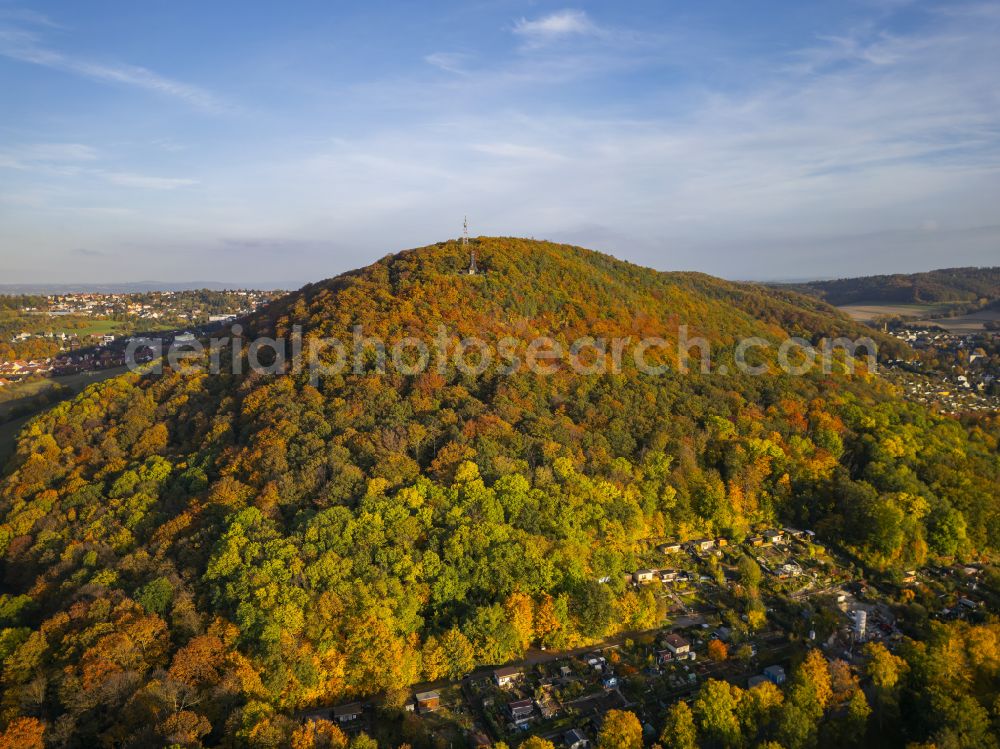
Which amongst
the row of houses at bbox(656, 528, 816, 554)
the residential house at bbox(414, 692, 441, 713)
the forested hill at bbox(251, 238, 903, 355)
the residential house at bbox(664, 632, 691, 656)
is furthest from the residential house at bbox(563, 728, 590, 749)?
the forested hill at bbox(251, 238, 903, 355)

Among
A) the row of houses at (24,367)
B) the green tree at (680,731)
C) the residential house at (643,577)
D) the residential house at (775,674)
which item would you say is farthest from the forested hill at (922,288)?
the row of houses at (24,367)

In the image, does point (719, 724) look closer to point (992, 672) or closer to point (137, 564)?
point (992, 672)

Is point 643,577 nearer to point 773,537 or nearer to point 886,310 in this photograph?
point 773,537

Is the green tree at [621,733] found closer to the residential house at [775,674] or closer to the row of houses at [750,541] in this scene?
the residential house at [775,674]

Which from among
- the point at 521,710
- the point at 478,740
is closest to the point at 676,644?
the point at 521,710

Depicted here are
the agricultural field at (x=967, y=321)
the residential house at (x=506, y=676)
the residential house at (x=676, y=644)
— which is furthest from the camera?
the agricultural field at (x=967, y=321)

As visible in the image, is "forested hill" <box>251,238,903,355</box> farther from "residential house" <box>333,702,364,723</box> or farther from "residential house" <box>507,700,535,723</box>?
"residential house" <box>507,700,535,723</box>
